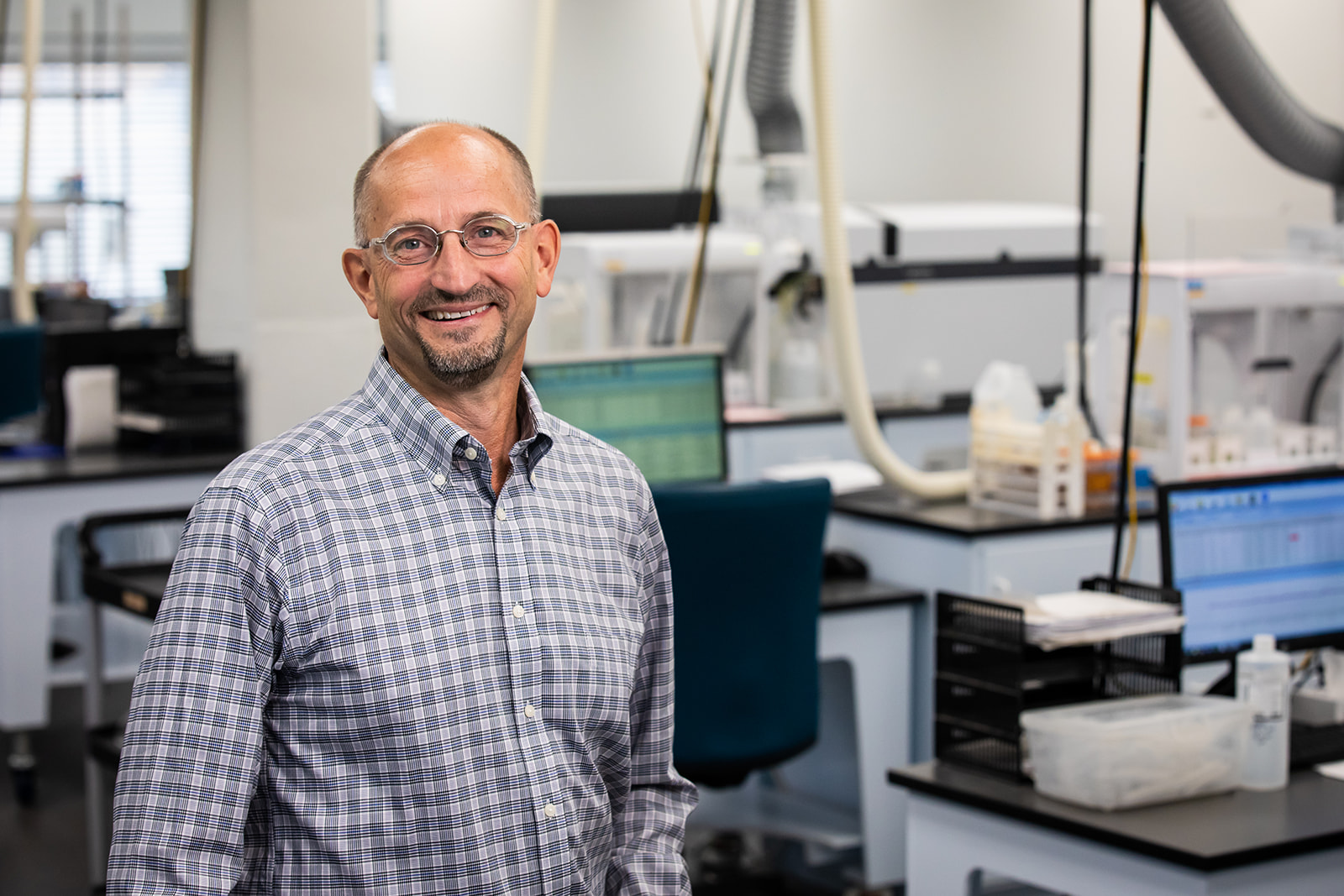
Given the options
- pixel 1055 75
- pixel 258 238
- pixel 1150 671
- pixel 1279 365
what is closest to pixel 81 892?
pixel 258 238

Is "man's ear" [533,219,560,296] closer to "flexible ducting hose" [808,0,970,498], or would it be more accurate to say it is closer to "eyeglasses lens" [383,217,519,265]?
"eyeglasses lens" [383,217,519,265]

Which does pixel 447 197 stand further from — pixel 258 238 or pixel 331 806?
pixel 258 238

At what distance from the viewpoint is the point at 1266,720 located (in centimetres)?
201

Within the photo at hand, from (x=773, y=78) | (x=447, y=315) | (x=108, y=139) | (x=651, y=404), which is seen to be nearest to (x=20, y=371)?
(x=773, y=78)

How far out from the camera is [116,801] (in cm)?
113

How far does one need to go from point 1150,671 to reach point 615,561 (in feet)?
3.56

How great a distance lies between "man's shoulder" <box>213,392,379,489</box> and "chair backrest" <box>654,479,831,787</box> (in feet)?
4.37

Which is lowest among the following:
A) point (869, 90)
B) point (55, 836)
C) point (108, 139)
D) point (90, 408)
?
point (55, 836)

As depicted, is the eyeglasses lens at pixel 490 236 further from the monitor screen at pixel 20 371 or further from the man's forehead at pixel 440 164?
the monitor screen at pixel 20 371

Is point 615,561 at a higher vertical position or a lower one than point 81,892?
higher

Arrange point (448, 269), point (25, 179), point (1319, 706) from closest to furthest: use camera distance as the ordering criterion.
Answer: point (448, 269)
point (1319, 706)
point (25, 179)

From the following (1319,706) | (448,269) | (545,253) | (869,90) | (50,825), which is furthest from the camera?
(869,90)

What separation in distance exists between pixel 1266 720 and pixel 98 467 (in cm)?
325

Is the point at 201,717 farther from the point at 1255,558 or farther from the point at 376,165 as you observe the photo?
the point at 1255,558
